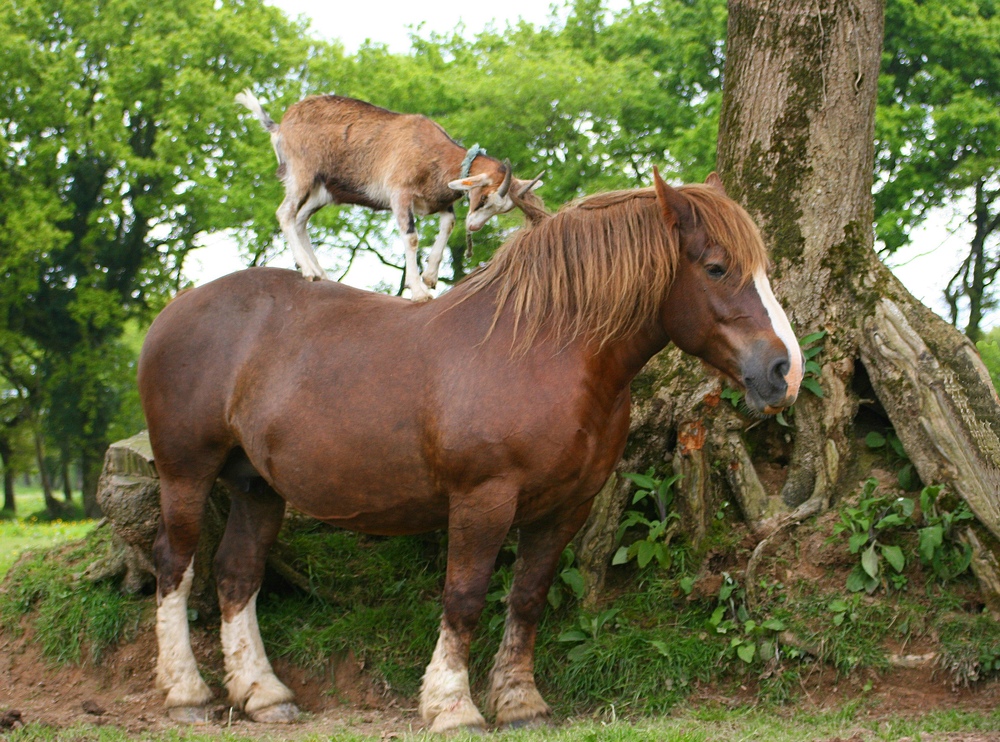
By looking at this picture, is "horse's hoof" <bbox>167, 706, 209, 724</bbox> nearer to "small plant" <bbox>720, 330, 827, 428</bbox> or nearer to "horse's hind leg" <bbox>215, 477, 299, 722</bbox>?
"horse's hind leg" <bbox>215, 477, 299, 722</bbox>

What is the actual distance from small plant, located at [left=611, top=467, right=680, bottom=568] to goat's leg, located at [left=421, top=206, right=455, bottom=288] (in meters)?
1.69

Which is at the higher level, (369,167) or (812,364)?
(369,167)

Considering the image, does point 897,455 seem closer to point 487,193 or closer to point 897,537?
point 897,537

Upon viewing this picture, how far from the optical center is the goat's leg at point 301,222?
506 centimetres

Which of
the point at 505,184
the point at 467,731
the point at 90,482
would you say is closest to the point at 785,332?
the point at 505,184

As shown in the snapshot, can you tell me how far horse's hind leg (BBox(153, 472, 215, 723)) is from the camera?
5.00m

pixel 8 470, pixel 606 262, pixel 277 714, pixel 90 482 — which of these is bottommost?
pixel 277 714

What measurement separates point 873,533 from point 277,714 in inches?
135

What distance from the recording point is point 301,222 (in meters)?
5.15

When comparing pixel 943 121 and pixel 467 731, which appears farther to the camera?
pixel 943 121

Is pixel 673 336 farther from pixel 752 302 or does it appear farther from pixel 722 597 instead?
pixel 722 597

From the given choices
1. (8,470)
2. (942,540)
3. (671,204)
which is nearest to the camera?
(671,204)

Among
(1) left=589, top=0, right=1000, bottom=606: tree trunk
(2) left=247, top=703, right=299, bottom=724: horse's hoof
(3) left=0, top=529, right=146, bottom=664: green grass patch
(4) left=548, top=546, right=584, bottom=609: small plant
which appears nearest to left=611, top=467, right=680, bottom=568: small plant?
(1) left=589, top=0, right=1000, bottom=606: tree trunk

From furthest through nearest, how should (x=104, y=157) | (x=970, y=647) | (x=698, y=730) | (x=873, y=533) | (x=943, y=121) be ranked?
(x=104, y=157) < (x=943, y=121) < (x=873, y=533) < (x=970, y=647) < (x=698, y=730)
